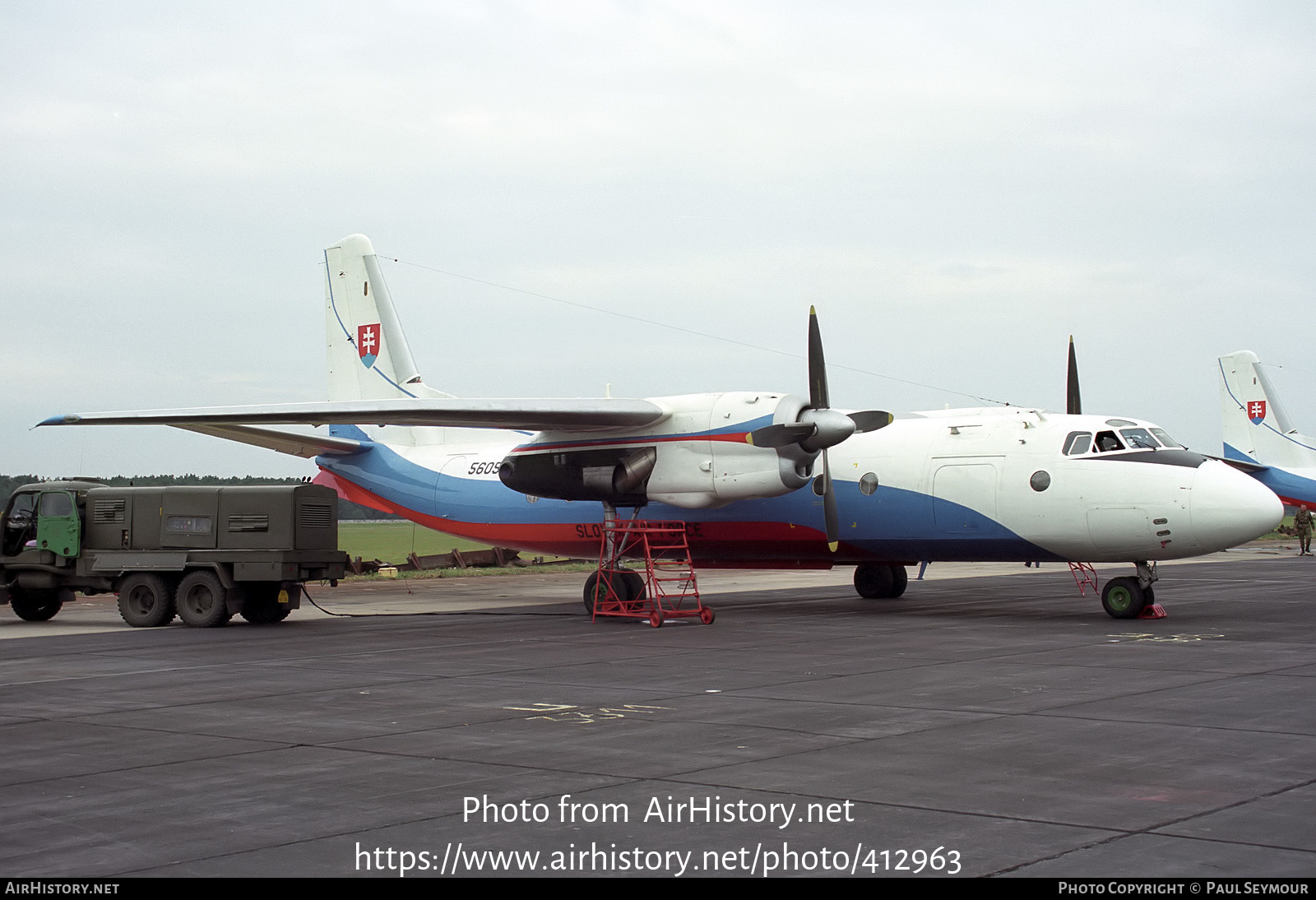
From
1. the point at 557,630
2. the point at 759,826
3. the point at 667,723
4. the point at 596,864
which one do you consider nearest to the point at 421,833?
the point at 596,864

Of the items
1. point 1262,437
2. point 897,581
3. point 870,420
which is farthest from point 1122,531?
point 1262,437

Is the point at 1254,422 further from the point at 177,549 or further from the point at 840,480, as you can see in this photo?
the point at 177,549

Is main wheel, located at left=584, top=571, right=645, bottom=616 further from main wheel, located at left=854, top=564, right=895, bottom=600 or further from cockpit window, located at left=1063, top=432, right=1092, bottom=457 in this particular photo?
cockpit window, located at left=1063, top=432, right=1092, bottom=457

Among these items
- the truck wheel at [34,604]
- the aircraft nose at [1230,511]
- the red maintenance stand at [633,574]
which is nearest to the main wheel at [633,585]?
the red maintenance stand at [633,574]

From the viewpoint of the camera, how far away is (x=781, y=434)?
64.9ft

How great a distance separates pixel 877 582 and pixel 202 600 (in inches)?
514

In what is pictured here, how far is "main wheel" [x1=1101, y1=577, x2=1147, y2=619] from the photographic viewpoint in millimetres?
18797

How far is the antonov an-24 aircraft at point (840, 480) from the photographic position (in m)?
18.5

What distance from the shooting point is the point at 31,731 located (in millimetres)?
10117

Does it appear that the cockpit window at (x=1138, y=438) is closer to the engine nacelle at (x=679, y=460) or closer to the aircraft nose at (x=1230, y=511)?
the aircraft nose at (x=1230, y=511)

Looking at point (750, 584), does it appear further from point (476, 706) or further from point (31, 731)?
point (31, 731)

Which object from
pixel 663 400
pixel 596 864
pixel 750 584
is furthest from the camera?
pixel 750 584

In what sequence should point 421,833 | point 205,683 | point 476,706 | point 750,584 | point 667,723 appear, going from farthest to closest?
point 750,584, point 205,683, point 476,706, point 667,723, point 421,833

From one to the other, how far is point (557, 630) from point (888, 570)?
8.51 metres
